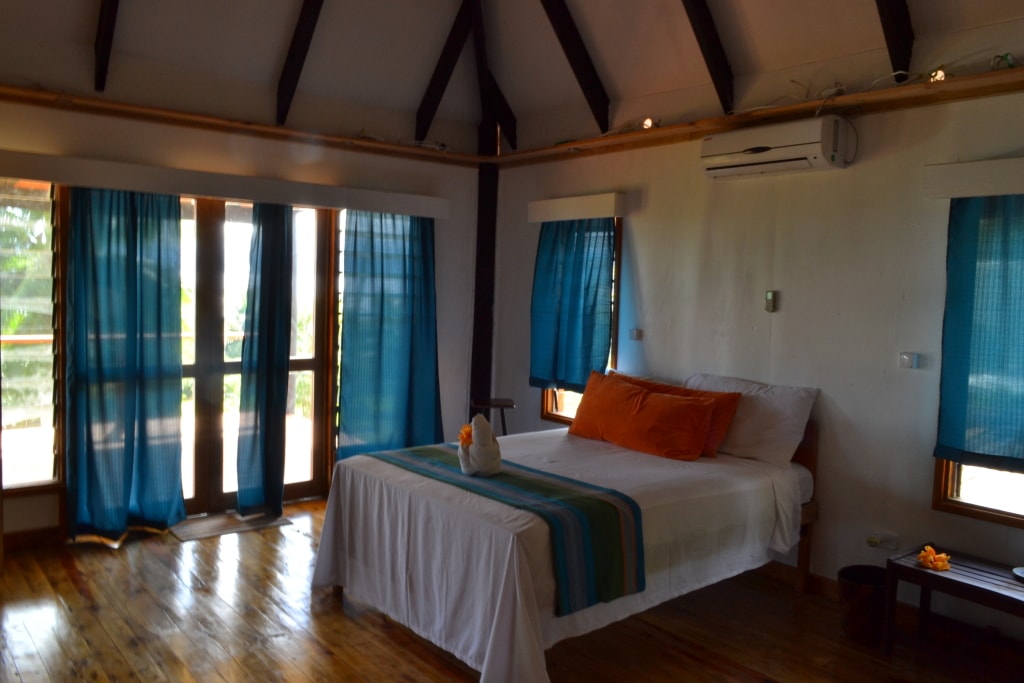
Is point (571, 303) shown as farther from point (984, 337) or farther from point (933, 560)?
point (933, 560)

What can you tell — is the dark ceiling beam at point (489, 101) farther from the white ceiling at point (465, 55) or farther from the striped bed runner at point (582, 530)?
the striped bed runner at point (582, 530)

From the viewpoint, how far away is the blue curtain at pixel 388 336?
5.08 metres

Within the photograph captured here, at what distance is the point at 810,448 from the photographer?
382cm

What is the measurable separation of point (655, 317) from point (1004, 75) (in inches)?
83.1

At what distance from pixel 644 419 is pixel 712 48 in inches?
76.5

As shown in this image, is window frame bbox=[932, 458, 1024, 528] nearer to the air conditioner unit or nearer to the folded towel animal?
the air conditioner unit

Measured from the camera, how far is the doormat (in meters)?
4.41

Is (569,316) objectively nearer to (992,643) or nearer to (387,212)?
(387,212)

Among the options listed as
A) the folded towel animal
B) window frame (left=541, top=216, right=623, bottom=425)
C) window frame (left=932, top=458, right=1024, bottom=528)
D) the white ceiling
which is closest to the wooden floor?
window frame (left=932, top=458, right=1024, bottom=528)

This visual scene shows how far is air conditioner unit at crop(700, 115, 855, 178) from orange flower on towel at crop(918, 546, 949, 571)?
1770mm

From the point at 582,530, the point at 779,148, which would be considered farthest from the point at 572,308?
the point at 582,530

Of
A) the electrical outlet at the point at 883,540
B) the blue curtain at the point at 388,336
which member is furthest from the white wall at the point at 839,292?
the blue curtain at the point at 388,336

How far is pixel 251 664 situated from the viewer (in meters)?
2.95

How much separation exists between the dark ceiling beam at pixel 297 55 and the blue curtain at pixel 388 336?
78cm
